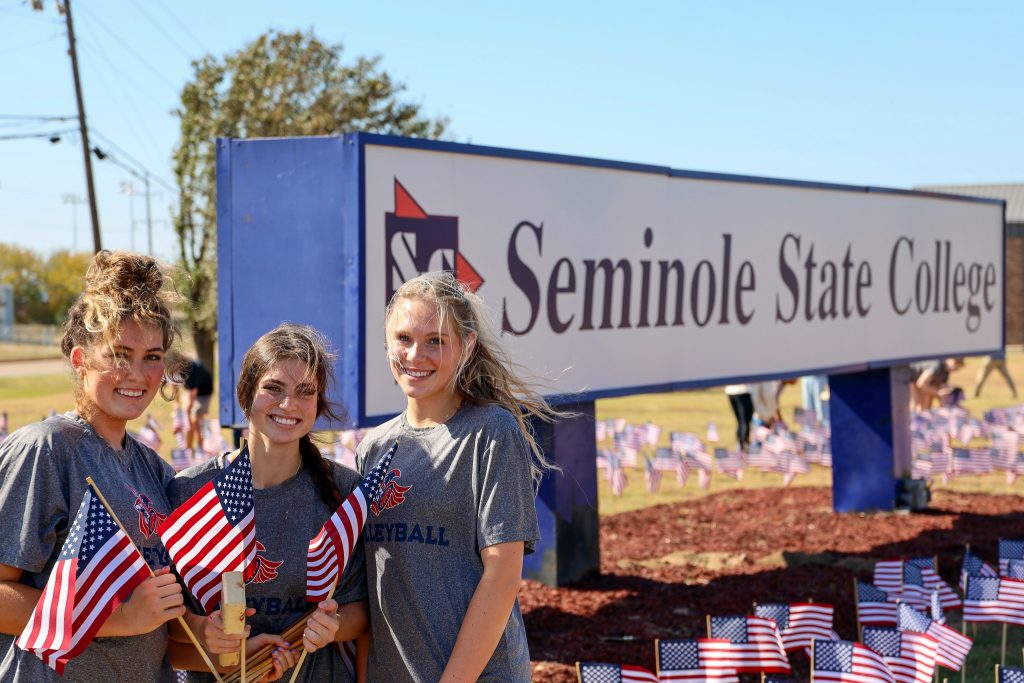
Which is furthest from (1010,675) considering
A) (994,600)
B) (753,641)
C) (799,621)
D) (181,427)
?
(181,427)

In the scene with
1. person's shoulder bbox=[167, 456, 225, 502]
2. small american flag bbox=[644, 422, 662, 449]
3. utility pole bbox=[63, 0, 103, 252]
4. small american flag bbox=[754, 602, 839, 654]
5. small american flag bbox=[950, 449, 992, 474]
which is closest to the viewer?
person's shoulder bbox=[167, 456, 225, 502]

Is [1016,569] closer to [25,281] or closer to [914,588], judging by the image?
[914,588]

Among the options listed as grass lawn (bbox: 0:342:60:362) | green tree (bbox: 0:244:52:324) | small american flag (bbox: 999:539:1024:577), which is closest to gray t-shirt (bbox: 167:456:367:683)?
small american flag (bbox: 999:539:1024:577)

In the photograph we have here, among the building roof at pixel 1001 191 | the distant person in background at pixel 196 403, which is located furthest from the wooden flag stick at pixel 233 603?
the building roof at pixel 1001 191

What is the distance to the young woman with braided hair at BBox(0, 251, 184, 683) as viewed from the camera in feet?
9.37

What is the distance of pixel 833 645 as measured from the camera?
5.17m

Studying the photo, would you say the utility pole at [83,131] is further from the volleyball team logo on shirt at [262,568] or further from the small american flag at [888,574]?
the volleyball team logo on shirt at [262,568]

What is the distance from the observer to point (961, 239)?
478 inches

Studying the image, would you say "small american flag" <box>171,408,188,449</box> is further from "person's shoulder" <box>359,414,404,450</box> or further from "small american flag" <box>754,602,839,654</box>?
"person's shoulder" <box>359,414,404,450</box>

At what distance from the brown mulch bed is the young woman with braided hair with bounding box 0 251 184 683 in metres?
3.69

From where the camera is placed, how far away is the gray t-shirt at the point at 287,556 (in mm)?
3164

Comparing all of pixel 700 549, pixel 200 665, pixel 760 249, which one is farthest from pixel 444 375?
pixel 700 549

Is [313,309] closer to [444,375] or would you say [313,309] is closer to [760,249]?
[444,375]

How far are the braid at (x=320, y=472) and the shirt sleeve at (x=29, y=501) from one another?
0.66 m
